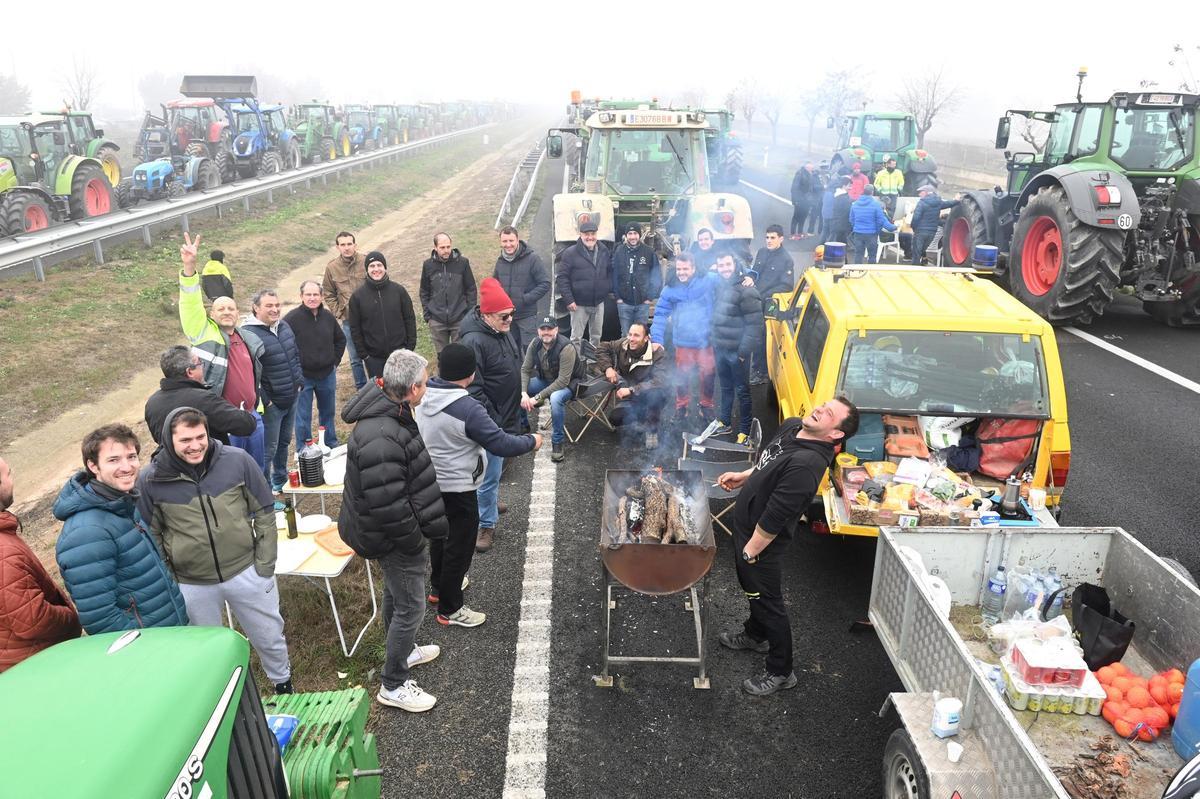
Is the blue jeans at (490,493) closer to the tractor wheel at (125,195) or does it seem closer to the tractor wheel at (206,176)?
the tractor wheel at (125,195)

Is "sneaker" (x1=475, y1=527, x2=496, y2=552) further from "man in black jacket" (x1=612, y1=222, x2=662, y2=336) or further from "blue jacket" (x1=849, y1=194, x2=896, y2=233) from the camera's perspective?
"blue jacket" (x1=849, y1=194, x2=896, y2=233)

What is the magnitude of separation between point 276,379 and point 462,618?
101 inches

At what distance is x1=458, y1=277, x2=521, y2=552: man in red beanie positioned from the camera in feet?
17.9

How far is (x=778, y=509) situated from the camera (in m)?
4.01

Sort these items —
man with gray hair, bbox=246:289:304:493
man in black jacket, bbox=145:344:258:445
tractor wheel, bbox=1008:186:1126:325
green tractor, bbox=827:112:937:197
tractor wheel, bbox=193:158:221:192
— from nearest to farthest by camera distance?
man in black jacket, bbox=145:344:258:445, man with gray hair, bbox=246:289:304:493, tractor wheel, bbox=1008:186:1126:325, tractor wheel, bbox=193:158:221:192, green tractor, bbox=827:112:937:197

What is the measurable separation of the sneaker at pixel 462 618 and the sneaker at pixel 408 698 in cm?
65

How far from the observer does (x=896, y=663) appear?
12.3 feet

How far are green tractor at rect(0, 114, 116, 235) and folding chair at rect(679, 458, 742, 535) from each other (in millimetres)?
13354

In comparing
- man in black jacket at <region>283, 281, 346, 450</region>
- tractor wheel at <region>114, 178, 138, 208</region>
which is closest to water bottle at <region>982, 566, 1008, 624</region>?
man in black jacket at <region>283, 281, 346, 450</region>

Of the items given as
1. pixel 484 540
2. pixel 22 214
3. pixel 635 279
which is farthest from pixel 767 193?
pixel 484 540

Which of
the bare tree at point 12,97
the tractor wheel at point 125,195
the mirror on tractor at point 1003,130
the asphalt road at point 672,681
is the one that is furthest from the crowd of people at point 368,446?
the bare tree at point 12,97

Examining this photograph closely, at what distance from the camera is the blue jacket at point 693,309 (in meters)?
7.32

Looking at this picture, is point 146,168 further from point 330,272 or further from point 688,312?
point 688,312

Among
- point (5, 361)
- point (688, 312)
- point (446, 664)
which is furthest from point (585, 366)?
point (5, 361)
